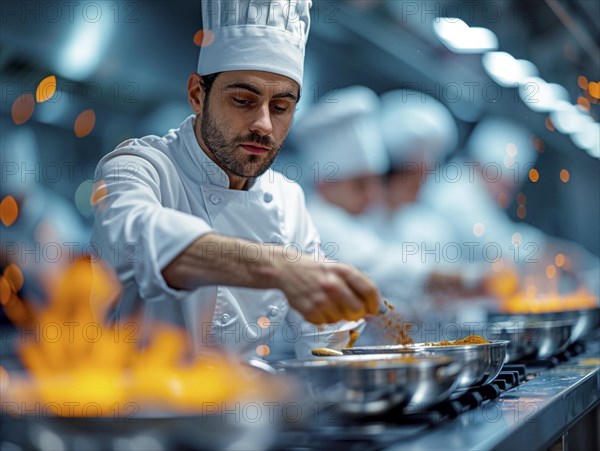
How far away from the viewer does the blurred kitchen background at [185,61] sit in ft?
9.08

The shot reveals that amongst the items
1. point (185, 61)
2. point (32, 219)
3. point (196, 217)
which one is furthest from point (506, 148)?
point (196, 217)

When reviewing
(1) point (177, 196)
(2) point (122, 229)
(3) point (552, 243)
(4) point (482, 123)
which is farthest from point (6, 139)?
(4) point (482, 123)

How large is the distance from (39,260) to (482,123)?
5.42m

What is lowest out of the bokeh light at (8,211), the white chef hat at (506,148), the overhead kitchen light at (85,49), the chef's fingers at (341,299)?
the chef's fingers at (341,299)

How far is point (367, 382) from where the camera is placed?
0.84 m

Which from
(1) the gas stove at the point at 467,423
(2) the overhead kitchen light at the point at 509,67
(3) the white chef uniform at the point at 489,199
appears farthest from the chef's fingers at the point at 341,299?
(3) the white chef uniform at the point at 489,199

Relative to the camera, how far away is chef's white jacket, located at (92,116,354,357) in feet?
3.95

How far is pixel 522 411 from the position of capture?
1047 mm

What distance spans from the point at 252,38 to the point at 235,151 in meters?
0.24

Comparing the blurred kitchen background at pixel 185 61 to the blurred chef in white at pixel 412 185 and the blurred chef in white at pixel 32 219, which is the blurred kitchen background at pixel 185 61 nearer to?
the blurred chef in white at pixel 32 219

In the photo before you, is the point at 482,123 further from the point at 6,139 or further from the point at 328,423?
the point at 328,423

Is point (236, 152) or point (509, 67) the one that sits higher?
point (509, 67)

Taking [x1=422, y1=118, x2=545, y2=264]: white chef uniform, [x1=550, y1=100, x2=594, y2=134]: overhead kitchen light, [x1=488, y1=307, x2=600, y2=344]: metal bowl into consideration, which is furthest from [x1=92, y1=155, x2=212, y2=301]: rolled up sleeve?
[x1=422, y1=118, x2=545, y2=264]: white chef uniform

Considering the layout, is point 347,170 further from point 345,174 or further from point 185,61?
point 185,61
